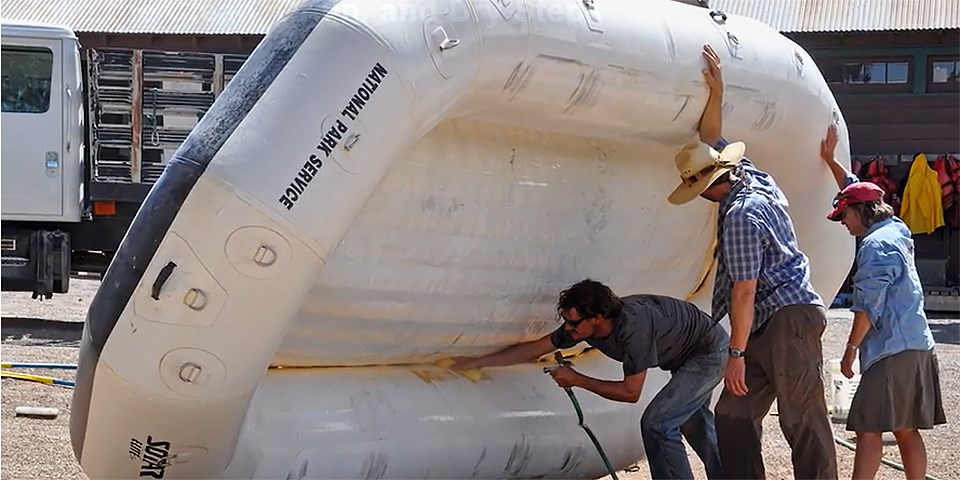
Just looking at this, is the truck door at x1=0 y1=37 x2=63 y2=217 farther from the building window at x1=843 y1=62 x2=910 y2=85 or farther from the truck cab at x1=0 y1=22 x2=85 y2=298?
the building window at x1=843 y1=62 x2=910 y2=85

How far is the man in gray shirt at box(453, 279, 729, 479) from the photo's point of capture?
426cm

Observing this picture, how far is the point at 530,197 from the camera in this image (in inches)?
176

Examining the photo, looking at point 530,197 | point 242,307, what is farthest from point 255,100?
point 530,197

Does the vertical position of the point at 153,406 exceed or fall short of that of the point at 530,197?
it falls short

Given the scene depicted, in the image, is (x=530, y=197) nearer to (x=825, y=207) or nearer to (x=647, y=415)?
(x=647, y=415)

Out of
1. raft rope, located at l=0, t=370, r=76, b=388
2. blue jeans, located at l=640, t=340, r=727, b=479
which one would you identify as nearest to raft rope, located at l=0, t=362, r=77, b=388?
raft rope, located at l=0, t=370, r=76, b=388

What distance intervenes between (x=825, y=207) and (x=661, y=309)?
1.41 meters

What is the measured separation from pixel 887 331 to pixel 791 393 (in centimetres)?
56

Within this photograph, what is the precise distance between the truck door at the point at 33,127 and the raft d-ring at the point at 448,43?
627 cm

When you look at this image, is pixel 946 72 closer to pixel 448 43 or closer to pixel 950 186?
pixel 950 186

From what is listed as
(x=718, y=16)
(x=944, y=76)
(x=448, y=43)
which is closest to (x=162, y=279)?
(x=448, y=43)

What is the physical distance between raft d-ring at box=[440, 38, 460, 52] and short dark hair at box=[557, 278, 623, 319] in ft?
3.41

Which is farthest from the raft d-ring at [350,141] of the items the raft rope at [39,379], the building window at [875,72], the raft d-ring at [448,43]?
the building window at [875,72]

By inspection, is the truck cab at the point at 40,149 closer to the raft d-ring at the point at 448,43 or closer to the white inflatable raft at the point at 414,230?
the white inflatable raft at the point at 414,230
